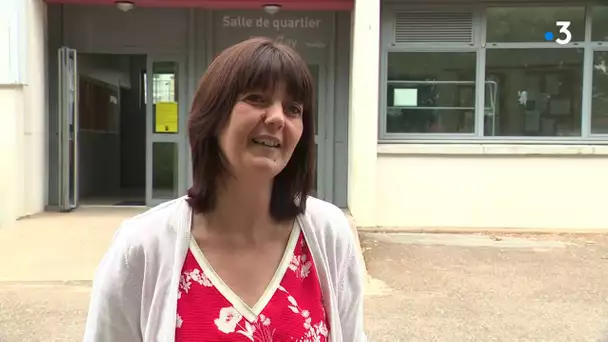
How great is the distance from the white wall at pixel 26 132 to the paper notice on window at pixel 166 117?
1732 millimetres

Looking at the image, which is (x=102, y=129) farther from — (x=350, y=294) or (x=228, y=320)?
(x=228, y=320)

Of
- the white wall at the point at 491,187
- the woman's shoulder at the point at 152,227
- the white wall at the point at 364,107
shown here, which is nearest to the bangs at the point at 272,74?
the woman's shoulder at the point at 152,227

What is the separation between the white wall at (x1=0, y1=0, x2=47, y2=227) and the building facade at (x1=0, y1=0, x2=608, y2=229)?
0.07ft

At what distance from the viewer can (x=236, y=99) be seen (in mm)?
1525

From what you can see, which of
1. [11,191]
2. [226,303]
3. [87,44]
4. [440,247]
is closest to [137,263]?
[226,303]

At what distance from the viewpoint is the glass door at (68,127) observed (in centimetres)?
981

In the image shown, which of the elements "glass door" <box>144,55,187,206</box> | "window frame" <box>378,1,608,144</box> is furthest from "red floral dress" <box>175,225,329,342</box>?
"glass door" <box>144,55,187,206</box>

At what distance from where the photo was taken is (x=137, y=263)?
1.56 meters

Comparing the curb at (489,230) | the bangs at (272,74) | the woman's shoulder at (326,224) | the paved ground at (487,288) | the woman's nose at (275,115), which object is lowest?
the paved ground at (487,288)

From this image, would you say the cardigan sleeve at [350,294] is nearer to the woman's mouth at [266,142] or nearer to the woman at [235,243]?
the woman at [235,243]

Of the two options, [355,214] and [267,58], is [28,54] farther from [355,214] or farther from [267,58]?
[267,58]

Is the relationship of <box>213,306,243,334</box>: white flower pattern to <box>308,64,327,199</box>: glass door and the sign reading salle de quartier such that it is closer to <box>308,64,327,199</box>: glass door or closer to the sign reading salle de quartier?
<box>308,64,327,199</box>: glass door

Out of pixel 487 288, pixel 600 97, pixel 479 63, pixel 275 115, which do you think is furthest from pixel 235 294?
pixel 600 97

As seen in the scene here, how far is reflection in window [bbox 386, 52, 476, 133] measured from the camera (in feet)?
31.8
